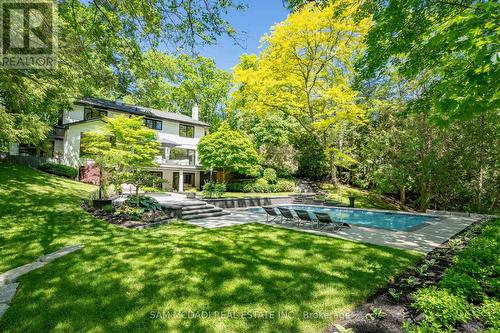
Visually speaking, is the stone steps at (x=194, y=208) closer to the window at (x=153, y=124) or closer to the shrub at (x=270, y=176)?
the shrub at (x=270, y=176)

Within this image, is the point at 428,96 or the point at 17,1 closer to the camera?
the point at 17,1

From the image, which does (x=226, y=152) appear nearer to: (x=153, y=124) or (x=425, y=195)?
(x=153, y=124)

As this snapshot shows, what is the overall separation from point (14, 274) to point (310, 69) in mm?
22683

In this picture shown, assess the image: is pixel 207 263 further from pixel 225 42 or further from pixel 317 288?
pixel 225 42

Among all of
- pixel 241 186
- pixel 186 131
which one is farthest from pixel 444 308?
pixel 186 131

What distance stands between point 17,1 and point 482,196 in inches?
1070

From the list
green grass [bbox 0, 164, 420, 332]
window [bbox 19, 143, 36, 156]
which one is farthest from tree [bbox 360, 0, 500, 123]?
window [bbox 19, 143, 36, 156]

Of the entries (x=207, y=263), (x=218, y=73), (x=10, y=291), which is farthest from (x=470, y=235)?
(x=218, y=73)

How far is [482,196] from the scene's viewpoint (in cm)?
1888

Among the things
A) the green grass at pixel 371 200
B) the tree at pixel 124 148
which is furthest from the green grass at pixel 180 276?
the green grass at pixel 371 200

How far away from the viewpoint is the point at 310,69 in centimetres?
2242

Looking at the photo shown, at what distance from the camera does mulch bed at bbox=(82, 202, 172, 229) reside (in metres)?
10.4

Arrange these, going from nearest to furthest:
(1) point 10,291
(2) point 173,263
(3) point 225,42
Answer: (1) point 10,291
(2) point 173,263
(3) point 225,42

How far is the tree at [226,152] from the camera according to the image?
23.7m
